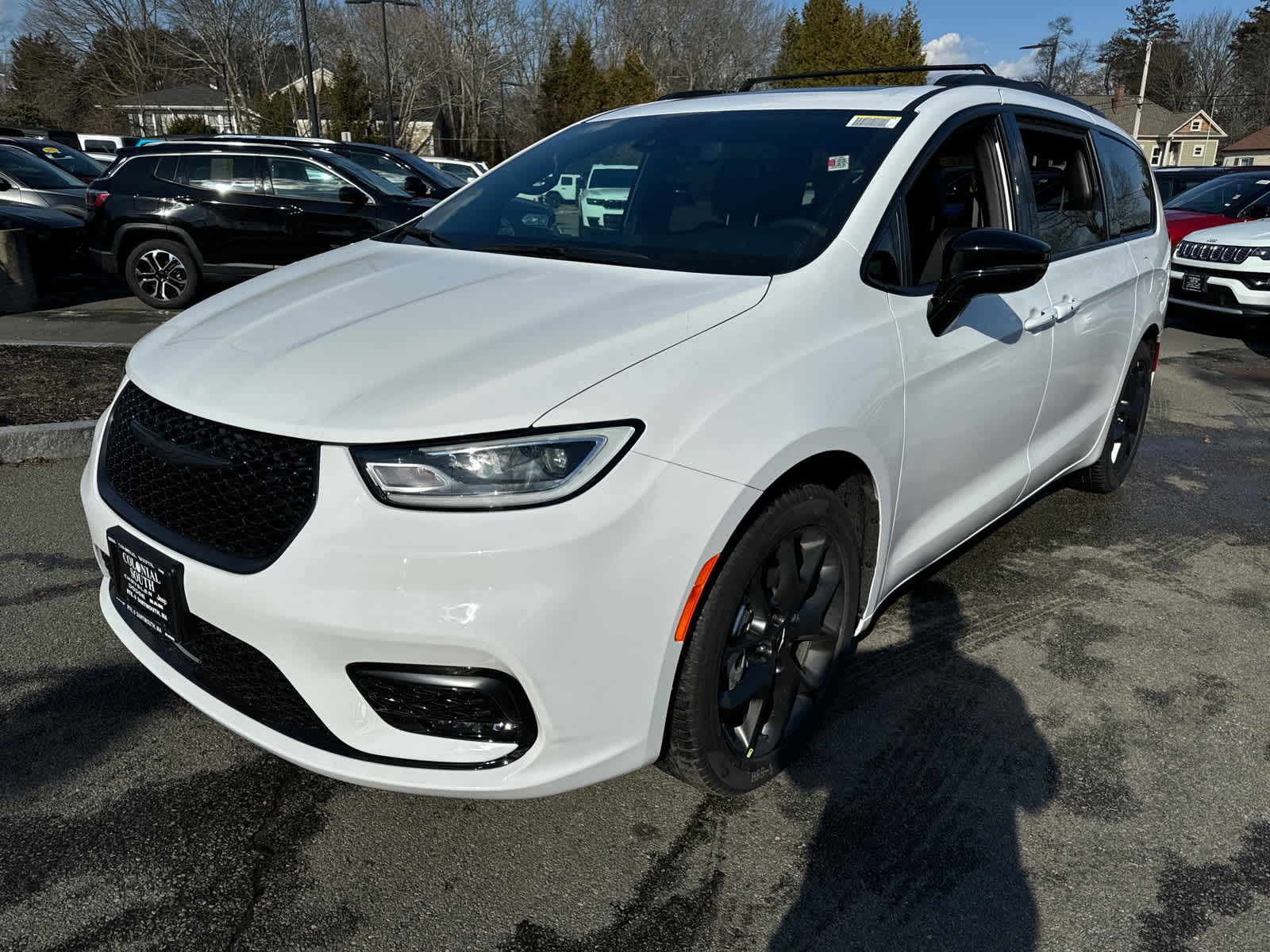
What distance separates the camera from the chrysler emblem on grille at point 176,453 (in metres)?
2.03

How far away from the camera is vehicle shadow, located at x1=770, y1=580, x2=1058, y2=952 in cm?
210

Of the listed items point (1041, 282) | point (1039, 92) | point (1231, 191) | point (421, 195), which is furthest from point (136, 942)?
point (1231, 191)

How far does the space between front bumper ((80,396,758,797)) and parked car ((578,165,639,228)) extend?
1.36 meters

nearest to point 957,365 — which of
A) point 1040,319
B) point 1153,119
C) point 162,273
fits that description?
point 1040,319

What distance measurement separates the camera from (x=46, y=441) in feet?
16.5

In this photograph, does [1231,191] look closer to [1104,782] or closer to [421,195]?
[421,195]

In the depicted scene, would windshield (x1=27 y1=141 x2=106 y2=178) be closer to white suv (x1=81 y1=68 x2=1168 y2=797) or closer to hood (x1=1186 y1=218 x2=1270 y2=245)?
white suv (x1=81 y1=68 x2=1168 y2=797)

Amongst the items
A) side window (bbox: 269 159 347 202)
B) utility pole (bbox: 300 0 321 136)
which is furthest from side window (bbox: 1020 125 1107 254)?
utility pole (bbox: 300 0 321 136)

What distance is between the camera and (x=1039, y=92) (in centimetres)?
375

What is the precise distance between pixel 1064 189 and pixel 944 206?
1007mm

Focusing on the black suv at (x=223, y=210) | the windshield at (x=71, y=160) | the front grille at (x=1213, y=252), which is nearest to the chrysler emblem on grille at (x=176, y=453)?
the black suv at (x=223, y=210)

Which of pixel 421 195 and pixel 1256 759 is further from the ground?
pixel 421 195

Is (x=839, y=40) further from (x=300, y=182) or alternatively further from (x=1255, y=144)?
(x=1255, y=144)

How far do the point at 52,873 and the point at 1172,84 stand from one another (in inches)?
3873
